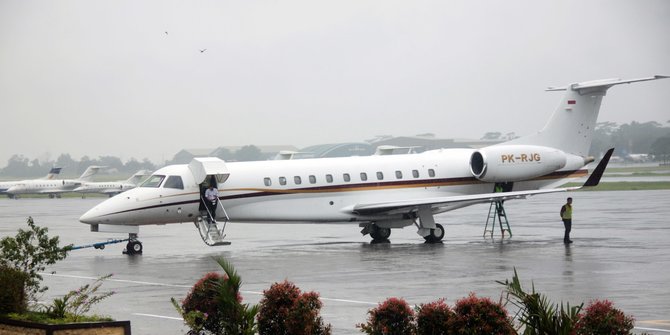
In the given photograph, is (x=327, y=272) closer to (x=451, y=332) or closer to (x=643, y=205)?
(x=451, y=332)

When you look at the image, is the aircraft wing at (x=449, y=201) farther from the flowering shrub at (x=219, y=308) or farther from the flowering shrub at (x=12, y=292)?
the flowering shrub at (x=12, y=292)

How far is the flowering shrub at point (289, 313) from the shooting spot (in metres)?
11.4

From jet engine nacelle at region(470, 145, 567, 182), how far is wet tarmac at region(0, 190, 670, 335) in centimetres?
208

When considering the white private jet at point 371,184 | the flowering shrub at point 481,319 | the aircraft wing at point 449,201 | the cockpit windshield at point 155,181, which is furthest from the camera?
the aircraft wing at point 449,201

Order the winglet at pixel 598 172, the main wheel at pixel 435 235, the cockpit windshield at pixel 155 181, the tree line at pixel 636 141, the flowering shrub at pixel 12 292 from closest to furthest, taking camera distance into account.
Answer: the flowering shrub at pixel 12 292
the cockpit windshield at pixel 155 181
the winglet at pixel 598 172
the main wheel at pixel 435 235
the tree line at pixel 636 141

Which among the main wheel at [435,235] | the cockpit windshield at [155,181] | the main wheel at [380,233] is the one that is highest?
the cockpit windshield at [155,181]

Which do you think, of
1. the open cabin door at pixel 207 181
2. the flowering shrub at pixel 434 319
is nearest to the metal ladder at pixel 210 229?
the open cabin door at pixel 207 181

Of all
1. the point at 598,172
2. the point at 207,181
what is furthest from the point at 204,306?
the point at 598,172

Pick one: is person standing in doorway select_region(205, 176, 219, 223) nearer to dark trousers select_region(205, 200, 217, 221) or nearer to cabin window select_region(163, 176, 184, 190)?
dark trousers select_region(205, 200, 217, 221)

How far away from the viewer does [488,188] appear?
3356 centimetres

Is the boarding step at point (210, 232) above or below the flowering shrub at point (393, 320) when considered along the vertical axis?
above

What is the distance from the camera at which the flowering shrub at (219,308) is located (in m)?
11.2

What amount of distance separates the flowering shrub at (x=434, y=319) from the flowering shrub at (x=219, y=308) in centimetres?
189

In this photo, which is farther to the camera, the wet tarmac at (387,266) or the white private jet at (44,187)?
the white private jet at (44,187)
